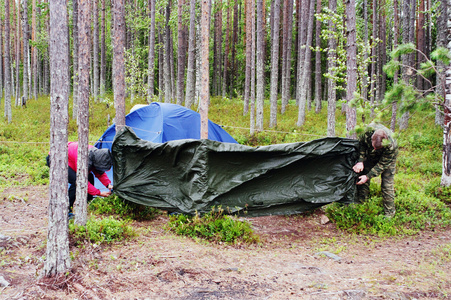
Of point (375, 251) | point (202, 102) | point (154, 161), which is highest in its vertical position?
point (202, 102)

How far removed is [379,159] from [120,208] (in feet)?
16.5

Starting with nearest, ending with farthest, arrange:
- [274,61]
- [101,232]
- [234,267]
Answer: [234,267] → [101,232] → [274,61]

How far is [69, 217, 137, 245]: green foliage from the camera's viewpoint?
4.79 metres

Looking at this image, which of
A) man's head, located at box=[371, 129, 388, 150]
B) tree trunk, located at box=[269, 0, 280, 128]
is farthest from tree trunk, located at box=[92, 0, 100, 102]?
man's head, located at box=[371, 129, 388, 150]

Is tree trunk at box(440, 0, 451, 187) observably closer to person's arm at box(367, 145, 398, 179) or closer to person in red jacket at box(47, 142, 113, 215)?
person's arm at box(367, 145, 398, 179)

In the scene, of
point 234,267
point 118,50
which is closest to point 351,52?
point 118,50

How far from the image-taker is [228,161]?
593cm

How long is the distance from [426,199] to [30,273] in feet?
24.3

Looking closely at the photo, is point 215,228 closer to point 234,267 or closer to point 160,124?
point 234,267

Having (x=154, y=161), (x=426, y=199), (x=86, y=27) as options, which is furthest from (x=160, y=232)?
(x=426, y=199)

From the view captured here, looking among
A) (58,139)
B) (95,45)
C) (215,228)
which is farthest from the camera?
(95,45)

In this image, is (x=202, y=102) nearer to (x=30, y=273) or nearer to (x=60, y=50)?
(x=60, y=50)

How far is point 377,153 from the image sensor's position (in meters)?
6.30

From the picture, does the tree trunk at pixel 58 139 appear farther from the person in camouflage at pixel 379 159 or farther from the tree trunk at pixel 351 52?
the tree trunk at pixel 351 52
